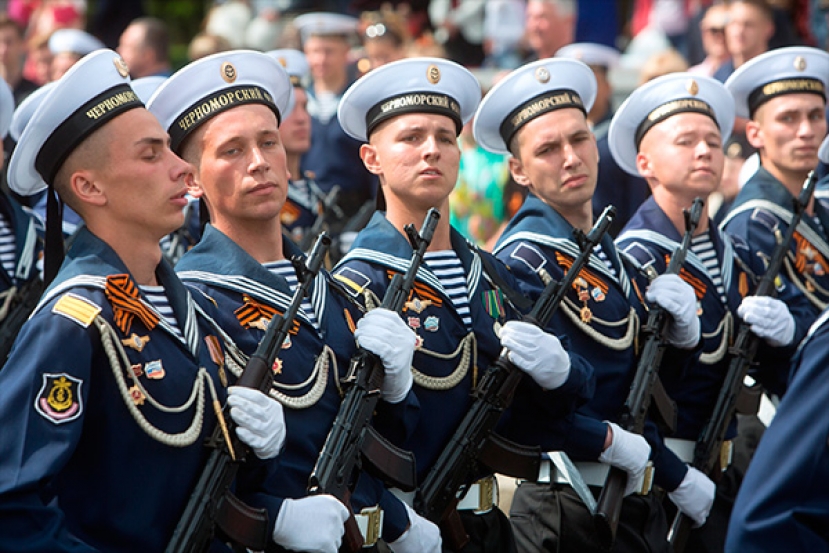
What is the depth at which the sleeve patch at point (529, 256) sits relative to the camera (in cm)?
555

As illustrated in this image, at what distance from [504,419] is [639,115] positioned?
197 cm

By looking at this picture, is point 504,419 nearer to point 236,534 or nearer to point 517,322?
point 517,322

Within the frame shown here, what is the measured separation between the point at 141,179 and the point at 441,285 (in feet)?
4.66

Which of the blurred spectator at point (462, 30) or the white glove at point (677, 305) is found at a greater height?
the blurred spectator at point (462, 30)

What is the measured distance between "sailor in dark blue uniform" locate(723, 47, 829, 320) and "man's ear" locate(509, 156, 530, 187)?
1.39m

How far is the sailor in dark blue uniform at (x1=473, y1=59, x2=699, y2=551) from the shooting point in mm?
5449

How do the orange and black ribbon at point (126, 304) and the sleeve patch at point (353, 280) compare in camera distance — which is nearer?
the orange and black ribbon at point (126, 304)

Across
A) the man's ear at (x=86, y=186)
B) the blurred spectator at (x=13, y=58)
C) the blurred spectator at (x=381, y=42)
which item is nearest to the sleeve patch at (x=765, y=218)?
the man's ear at (x=86, y=186)

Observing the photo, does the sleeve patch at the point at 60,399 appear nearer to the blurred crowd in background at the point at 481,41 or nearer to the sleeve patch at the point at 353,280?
the sleeve patch at the point at 353,280

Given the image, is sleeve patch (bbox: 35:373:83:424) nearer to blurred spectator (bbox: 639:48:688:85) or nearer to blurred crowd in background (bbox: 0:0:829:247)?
blurred crowd in background (bbox: 0:0:829:247)

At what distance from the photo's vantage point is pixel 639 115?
21.5 feet

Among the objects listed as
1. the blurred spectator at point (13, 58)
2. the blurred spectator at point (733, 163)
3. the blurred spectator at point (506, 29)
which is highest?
the blurred spectator at point (506, 29)

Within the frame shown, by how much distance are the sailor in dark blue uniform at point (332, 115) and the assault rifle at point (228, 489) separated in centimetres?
513

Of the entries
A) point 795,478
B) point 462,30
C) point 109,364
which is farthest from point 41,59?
point 795,478
